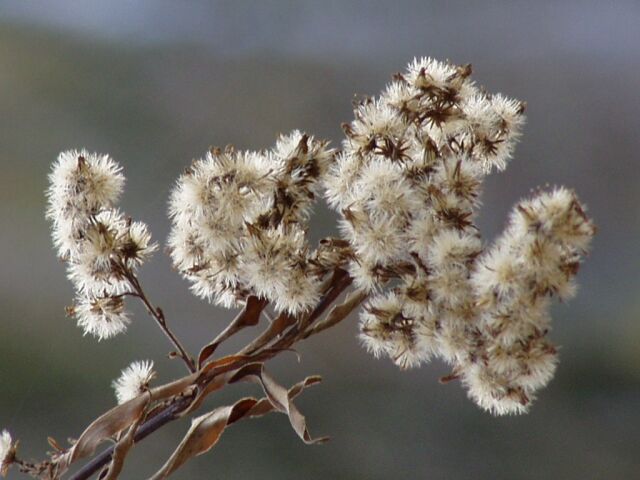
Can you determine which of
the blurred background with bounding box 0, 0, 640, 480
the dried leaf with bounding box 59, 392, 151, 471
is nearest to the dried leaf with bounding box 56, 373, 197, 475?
the dried leaf with bounding box 59, 392, 151, 471

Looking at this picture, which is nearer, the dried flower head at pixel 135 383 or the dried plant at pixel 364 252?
the dried plant at pixel 364 252

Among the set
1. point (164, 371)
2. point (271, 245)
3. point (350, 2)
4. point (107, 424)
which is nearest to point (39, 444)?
point (164, 371)

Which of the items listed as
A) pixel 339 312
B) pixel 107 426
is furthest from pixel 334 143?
pixel 107 426

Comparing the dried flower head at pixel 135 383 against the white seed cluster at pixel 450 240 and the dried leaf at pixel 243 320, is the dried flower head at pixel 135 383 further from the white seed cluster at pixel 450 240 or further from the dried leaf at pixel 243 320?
the white seed cluster at pixel 450 240

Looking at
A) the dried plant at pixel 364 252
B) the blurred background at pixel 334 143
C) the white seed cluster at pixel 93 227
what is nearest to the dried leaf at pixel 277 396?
the dried plant at pixel 364 252

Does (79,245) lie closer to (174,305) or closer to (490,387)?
(490,387)

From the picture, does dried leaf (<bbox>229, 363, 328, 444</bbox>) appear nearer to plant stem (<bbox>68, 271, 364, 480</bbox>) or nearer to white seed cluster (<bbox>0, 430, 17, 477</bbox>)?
Result: plant stem (<bbox>68, 271, 364, 480</bbox>)
